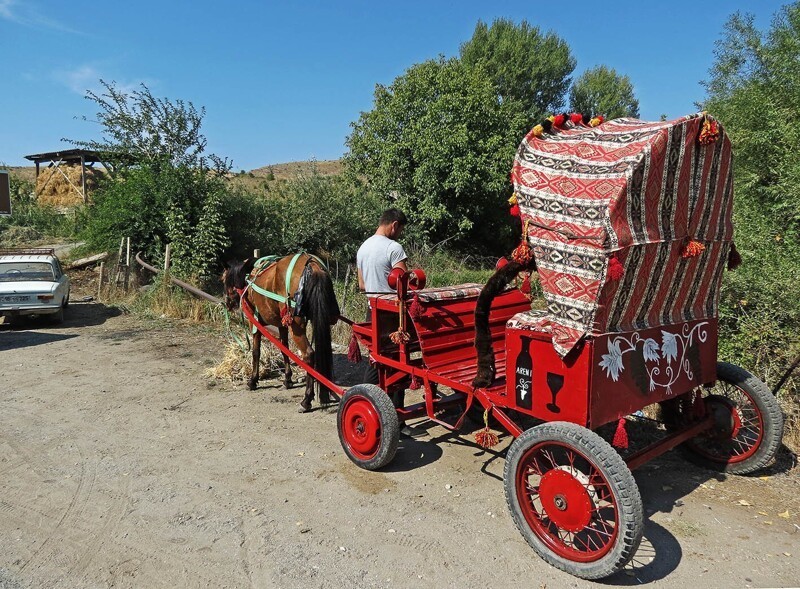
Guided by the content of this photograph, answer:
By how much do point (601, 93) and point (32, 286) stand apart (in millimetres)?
37424

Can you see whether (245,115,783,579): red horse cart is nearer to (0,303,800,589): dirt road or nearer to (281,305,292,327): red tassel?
(0,303,800,589): dirt road

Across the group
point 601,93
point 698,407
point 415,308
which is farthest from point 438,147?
point 601,93

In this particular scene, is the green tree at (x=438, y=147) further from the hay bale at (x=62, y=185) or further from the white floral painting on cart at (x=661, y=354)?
the hay bale at (x=62, y=185)

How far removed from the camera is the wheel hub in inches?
121

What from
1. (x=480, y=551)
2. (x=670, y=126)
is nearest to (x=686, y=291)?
(x=670, y=126)

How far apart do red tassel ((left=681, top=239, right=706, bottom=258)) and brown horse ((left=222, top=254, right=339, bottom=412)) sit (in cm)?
363

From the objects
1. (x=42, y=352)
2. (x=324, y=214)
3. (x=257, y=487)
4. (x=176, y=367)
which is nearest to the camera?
(x=257, y=487)

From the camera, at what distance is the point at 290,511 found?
4.04m

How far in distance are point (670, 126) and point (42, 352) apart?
399 inches

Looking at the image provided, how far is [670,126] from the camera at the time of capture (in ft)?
9.93

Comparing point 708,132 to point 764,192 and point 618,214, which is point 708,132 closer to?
point 618,214

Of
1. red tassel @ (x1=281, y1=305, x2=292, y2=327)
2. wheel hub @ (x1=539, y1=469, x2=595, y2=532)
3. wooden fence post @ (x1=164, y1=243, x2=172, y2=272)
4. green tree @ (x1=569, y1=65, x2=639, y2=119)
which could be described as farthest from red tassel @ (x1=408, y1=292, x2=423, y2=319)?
green tree @ (x1=569, y1=65, x2=639, y2=119)

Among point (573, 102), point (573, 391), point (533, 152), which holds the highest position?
point (573, 102)

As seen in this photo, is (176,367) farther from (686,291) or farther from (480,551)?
→ (686,291)
